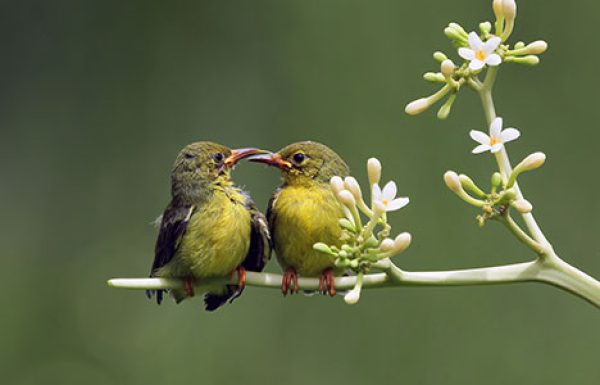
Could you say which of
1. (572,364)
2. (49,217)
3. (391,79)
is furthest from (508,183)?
(49,217)

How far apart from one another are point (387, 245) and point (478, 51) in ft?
1.82

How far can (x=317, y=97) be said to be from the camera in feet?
28.5

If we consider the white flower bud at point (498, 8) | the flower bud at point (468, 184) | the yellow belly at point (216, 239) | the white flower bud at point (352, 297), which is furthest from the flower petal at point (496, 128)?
the yellow belly at point (216, 239)

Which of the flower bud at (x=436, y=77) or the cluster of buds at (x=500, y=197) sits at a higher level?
the flower bud at (x=436, y=77)

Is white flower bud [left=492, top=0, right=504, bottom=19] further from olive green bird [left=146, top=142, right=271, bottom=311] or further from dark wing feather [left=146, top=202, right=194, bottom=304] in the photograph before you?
dark wing feather [left=146, top=202, right=194, bottom=304]

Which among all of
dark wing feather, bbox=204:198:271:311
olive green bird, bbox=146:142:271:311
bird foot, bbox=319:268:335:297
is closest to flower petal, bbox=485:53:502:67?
bird foot, bbox=319:268:335:297

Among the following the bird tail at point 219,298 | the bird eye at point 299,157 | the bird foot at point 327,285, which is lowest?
the bird tail at point 219,298

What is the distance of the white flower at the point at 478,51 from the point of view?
3023 millimetres

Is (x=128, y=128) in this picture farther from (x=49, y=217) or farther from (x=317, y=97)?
(x=317, y=97)

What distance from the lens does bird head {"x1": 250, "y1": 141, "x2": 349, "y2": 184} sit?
4.44 m

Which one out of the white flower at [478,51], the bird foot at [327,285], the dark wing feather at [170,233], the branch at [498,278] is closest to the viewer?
the branch at [498,278]

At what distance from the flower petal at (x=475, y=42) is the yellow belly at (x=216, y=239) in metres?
1.24

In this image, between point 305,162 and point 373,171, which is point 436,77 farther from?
point 305,162

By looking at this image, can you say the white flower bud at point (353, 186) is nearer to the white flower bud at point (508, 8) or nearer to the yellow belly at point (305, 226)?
the white flower bud at point (508, 8)
